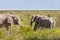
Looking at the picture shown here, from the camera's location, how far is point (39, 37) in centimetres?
1709

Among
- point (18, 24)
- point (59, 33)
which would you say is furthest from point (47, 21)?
point (59, 33)

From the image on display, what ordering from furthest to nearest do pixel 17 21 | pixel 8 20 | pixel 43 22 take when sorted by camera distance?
pixel 43 22 < pixel 17 21 < pixel 8 20

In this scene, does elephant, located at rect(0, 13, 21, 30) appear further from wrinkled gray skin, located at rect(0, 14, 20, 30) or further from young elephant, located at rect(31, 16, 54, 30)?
young elephant, located at rect(31, 16, 54, 30)

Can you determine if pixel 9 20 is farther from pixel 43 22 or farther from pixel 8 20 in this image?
pixel 43 22

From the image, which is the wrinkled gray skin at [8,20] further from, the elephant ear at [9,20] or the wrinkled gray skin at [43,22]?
the wrinkled gray skin at [43,22]

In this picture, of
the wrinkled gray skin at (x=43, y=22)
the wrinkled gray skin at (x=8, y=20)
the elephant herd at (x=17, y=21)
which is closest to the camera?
the wrinkled gray skin at (x=8, y=20)

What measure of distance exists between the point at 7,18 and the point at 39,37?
23.7 feet

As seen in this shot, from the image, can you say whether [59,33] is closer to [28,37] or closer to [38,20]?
[28,37]

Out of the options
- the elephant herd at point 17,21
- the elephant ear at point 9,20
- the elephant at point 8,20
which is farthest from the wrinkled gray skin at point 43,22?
the elephant ear at point 9,20

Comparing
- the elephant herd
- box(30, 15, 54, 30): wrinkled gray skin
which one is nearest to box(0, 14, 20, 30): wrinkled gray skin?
the elephant herd

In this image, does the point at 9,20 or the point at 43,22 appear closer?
the point at 9,20

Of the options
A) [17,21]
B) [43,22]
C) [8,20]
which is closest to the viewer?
[8,20]

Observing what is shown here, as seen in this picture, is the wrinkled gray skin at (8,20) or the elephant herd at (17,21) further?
the elephant herd at (17,21)

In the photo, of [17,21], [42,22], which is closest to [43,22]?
[42,22]
